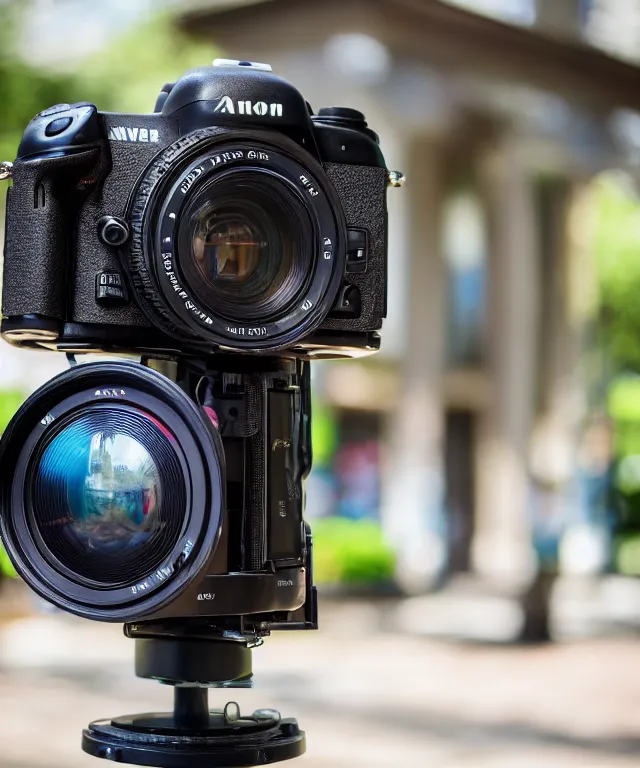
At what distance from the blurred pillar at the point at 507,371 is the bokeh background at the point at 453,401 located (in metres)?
0.03

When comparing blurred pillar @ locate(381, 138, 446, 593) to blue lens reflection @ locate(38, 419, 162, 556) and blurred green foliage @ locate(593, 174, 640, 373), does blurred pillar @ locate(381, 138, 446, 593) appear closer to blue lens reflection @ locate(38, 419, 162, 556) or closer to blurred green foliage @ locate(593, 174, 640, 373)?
blurred green foliage @ locate(593, 174, 640, 373)

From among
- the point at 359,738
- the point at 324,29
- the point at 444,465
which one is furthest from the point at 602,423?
the point at 359,738

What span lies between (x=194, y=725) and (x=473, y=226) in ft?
51.7

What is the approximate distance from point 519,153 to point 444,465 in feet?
13.9

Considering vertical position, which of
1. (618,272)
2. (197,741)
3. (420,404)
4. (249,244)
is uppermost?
(618,272)

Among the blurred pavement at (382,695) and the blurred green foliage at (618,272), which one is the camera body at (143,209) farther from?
the blurred green foliage at (618,272)

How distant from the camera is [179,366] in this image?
79.2 inches

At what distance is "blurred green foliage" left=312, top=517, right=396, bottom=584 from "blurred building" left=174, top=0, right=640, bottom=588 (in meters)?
0.59

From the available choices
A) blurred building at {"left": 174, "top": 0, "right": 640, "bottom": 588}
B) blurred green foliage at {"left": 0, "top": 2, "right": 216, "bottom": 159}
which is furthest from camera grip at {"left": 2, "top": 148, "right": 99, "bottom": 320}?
blurred building at {"left": 174, "top": 0, "right": 640, "bottom": 588}

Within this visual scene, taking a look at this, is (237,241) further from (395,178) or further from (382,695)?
(382,695)

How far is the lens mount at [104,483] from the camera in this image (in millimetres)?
1807

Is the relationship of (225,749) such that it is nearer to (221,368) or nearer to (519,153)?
(221,368)

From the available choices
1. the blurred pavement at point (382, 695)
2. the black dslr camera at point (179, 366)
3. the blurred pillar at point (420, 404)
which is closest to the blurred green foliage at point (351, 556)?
the blurred pillar at point (420, 404)

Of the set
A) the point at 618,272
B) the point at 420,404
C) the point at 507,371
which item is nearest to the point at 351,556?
the point at 420,404
